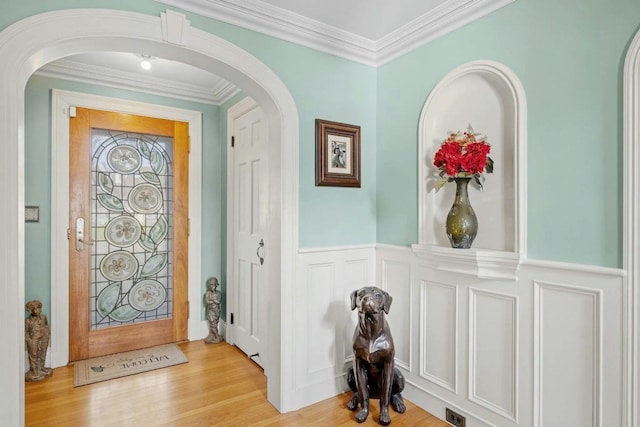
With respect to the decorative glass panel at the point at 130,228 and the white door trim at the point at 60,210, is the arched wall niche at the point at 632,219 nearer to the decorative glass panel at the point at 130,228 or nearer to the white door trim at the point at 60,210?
the decorative glass panel at the point at 130,228

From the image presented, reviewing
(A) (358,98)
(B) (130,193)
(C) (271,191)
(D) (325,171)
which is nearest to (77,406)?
(B) (130,193)

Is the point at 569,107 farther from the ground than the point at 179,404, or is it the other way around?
the point at 569,107

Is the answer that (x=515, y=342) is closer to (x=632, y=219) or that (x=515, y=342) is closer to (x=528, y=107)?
(x=632, y=219)

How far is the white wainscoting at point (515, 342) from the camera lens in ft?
4.83

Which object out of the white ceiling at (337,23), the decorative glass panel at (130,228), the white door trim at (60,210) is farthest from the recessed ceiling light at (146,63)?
the decorative glass panel at (130,228)

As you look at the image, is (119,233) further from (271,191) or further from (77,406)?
(271,191)

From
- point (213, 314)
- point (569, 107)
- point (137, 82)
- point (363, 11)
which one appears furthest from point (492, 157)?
point (137, 82)

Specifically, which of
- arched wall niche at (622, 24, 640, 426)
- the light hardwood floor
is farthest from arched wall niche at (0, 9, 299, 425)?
arched wall niche at (622, 24, 640, 426)

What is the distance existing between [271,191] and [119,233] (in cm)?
175

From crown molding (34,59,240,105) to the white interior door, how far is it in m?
0.27

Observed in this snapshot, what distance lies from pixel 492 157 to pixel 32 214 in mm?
3378

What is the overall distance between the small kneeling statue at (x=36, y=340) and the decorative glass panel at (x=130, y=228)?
40 centimetres

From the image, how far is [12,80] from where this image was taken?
1.51m

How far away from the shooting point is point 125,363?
2.87 meters
